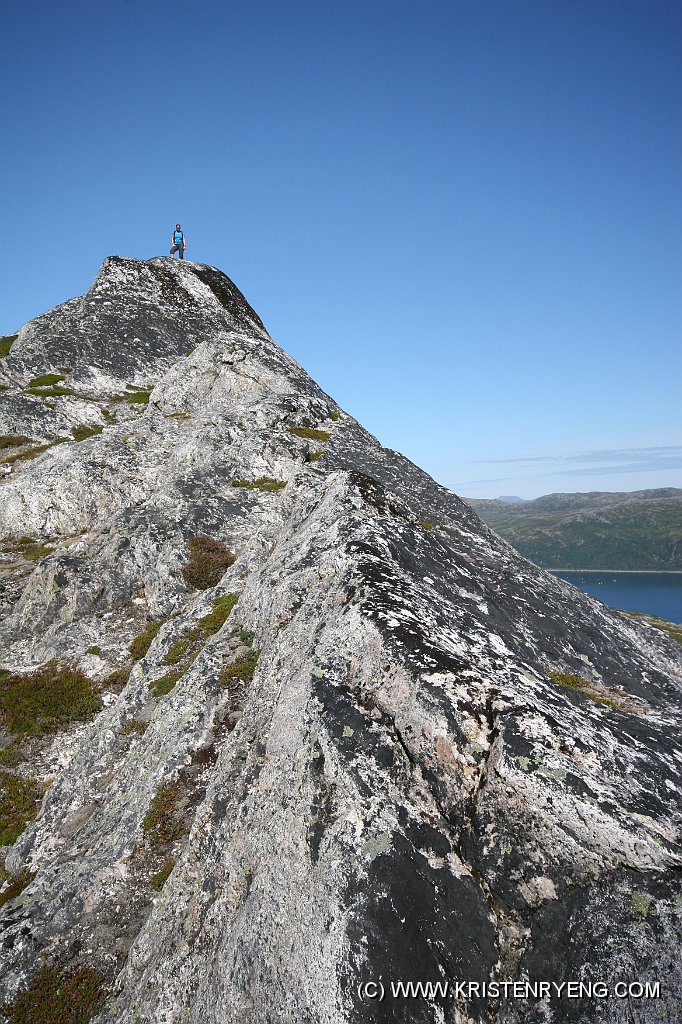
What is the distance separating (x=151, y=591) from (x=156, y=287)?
37244 millimetres

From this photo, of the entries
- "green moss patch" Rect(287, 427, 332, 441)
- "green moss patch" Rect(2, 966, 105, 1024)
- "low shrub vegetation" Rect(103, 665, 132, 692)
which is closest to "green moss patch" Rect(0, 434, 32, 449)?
"green moss patch" Rect(287, 427, 332, 441)

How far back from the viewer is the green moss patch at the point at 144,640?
20.2 m

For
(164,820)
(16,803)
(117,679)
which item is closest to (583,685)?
(164,820)

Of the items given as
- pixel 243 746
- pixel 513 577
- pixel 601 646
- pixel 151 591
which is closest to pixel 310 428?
pixel 151 591

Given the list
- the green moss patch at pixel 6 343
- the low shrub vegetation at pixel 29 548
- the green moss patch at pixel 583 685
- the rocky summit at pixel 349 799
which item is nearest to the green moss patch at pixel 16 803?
the rocky summit at pixel 349 799

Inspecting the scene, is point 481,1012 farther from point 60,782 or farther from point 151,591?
point 151,591

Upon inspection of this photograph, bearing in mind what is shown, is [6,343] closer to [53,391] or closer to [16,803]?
[53,391]

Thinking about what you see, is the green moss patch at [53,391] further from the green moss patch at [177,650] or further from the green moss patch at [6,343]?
the green moss patch at [177,650]

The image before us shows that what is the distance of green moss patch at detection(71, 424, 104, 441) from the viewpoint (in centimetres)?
3941

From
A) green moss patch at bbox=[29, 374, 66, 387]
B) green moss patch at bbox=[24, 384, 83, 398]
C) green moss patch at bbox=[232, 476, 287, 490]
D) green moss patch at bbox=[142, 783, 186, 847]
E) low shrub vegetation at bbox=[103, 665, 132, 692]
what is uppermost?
green moss patch at bbox=[29, 374, 66, 387]

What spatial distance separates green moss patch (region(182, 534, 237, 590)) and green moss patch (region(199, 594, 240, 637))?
11.0 ft

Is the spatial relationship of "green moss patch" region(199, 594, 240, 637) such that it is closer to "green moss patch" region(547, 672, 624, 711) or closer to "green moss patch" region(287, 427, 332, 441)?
"green moss patch" region(547, 672, 624, 711)

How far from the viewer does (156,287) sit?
49.7m

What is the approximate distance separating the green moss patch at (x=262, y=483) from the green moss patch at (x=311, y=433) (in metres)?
3.58
